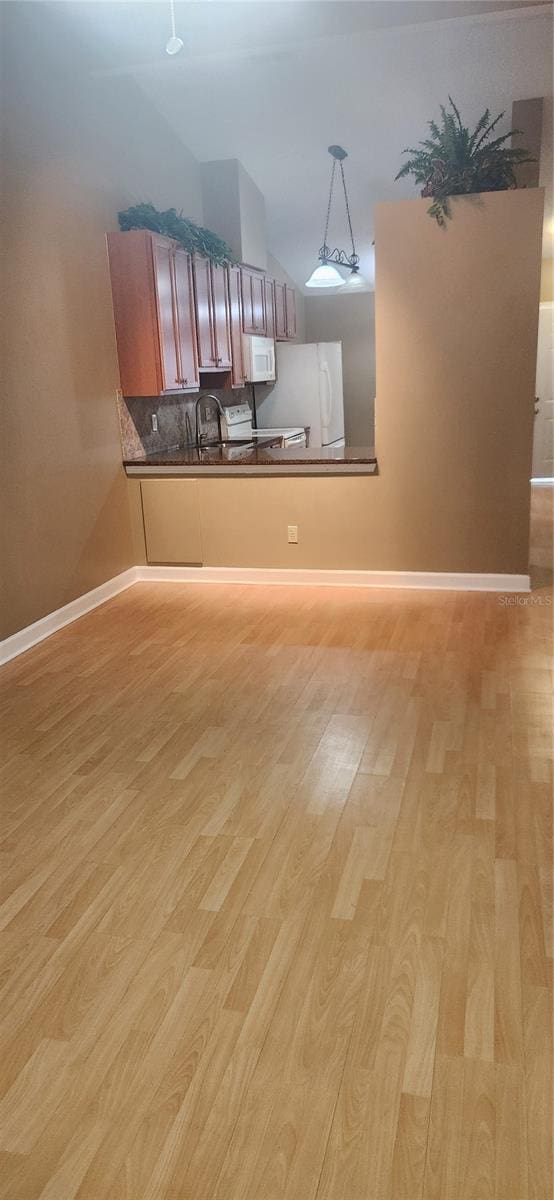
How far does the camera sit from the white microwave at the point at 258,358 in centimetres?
688

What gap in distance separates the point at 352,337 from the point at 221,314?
3.97 metres

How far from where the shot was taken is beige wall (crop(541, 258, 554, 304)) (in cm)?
789

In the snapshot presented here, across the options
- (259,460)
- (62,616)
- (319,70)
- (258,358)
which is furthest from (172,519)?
(319,70)

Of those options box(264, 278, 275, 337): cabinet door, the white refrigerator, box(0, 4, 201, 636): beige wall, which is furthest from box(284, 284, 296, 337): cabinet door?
box(0, 4, 201, 636): beige wall

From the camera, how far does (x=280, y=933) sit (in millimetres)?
2041

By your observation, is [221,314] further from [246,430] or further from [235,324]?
[246,430]

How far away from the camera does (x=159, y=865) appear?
2.34 m

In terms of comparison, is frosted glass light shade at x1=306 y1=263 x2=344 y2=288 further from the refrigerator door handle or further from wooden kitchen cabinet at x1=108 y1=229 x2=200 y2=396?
the refrigerator door handle

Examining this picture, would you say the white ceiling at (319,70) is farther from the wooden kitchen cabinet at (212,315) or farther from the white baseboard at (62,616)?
the white baseboard at (62,616)

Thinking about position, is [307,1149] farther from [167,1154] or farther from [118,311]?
[118,311]

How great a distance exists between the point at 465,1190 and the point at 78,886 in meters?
1.25

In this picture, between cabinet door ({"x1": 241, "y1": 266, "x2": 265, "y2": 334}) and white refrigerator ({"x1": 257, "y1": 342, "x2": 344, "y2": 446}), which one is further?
white refrigerator ({"x1": 257, "y1": 342, "x2": 344, "y2": 446})

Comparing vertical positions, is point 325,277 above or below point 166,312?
above

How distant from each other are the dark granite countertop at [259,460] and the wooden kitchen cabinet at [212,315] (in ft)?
2.59
